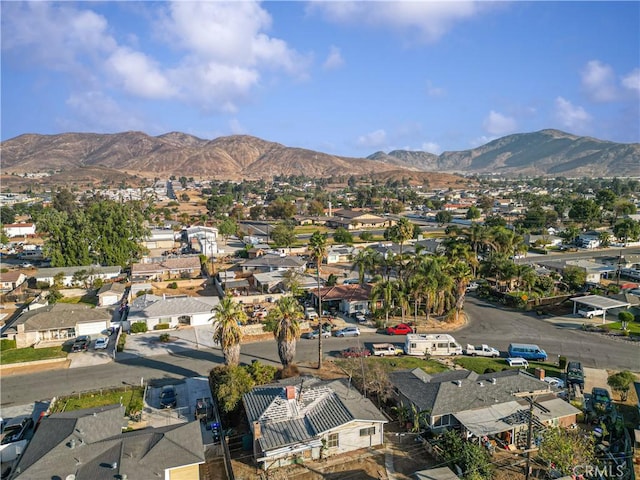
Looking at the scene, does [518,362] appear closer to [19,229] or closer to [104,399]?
[104,399]

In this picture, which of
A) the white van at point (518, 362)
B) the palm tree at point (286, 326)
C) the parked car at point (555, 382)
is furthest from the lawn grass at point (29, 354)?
the parked car at point (555, 382)

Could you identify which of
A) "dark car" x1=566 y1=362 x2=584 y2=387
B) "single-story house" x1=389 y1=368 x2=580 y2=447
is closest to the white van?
"dark car" x1=566 y1=362 x2=584 y2=387

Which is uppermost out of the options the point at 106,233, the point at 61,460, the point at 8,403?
the point at 106,233

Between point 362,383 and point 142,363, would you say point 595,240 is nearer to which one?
point 362,383

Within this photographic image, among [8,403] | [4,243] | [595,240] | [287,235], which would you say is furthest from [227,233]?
[595,240]

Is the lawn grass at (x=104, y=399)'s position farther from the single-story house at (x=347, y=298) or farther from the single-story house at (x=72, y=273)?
the single-story house at (x=72, y=273)

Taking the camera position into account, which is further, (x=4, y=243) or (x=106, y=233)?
(x=4, y=243)

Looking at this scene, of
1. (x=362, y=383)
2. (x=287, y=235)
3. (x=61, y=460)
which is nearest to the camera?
(x=61, y=460)
